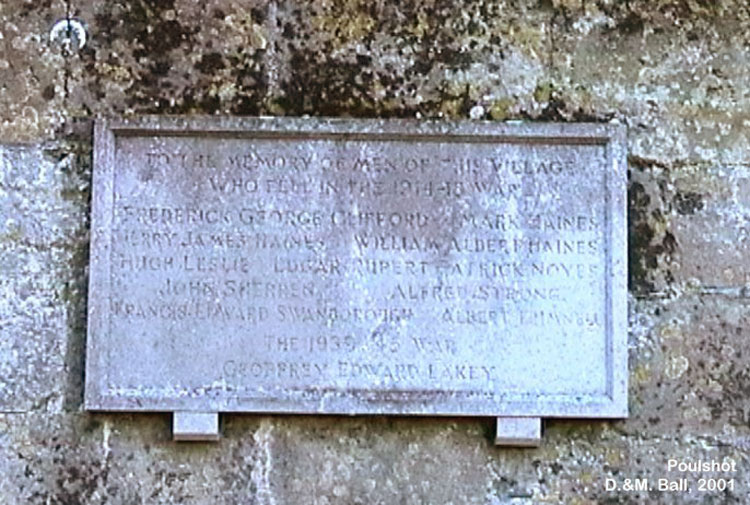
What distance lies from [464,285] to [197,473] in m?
1.19

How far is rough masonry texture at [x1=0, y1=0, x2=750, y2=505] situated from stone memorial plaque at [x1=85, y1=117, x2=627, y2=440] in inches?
4.6

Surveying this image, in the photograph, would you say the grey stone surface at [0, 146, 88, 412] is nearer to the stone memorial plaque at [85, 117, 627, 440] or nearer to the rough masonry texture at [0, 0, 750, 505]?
the rough masonry texture at [0, 0, 750, 505]

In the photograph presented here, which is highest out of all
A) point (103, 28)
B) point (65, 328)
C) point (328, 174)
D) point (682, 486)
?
point (103, 28)

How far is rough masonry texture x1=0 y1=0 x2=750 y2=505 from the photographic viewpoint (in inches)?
238

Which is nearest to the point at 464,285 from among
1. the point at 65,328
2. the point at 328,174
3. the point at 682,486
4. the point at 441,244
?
the point at 441,244

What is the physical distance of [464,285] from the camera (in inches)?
240

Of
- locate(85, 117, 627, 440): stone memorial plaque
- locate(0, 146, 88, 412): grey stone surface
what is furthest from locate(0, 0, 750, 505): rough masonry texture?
locate(85, 117, 627, 440): stone memorial plaque

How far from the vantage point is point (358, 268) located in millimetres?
6109

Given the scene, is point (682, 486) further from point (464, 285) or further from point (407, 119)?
point (407, 119)

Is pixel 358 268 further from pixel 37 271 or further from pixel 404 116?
pixel 37 271

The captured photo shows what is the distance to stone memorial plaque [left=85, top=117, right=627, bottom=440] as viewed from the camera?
603 cm

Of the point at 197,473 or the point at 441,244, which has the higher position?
the point at 441,244

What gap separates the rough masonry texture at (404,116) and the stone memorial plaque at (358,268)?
0.38 feet

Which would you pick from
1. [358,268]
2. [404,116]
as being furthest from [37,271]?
[404,116]
